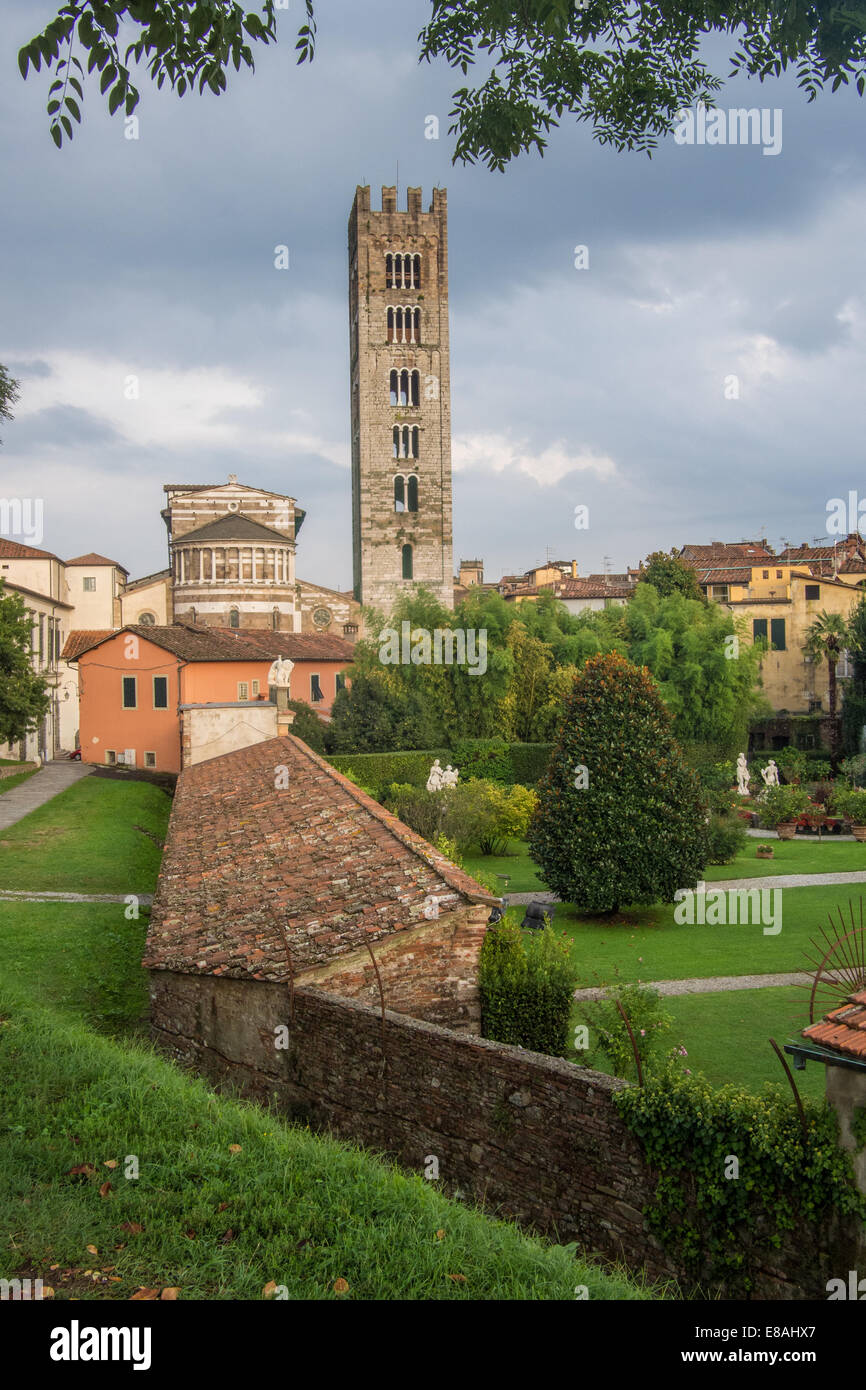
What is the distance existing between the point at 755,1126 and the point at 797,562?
2597 inches

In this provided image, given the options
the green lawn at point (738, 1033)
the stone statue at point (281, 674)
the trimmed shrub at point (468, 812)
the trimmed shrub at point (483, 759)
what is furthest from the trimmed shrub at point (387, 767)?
the green lawn at point (738, 1033)

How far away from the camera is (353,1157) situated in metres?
6.76

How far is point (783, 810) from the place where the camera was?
107 feet

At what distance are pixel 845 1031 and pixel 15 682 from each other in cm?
2804

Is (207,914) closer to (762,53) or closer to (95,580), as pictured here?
(762,53)

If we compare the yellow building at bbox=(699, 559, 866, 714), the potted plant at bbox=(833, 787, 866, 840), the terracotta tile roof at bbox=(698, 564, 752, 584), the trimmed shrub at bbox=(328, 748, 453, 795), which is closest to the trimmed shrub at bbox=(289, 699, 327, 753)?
the trimmed shrub at bbox=(328, 748, 453, 795)

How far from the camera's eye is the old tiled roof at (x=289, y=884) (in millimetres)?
9852

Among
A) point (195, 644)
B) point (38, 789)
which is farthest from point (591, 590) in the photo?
point (38, 789)

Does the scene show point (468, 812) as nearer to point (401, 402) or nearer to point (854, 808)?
point (854, 808)

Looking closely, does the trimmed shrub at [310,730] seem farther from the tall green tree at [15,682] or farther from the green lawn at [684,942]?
the green lawn at [684,942]

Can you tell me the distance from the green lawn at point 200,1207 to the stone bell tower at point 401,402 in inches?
2455

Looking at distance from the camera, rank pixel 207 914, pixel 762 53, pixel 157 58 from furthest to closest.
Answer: pixel 207 914 → pixel 762 53 → pixel 157 58
